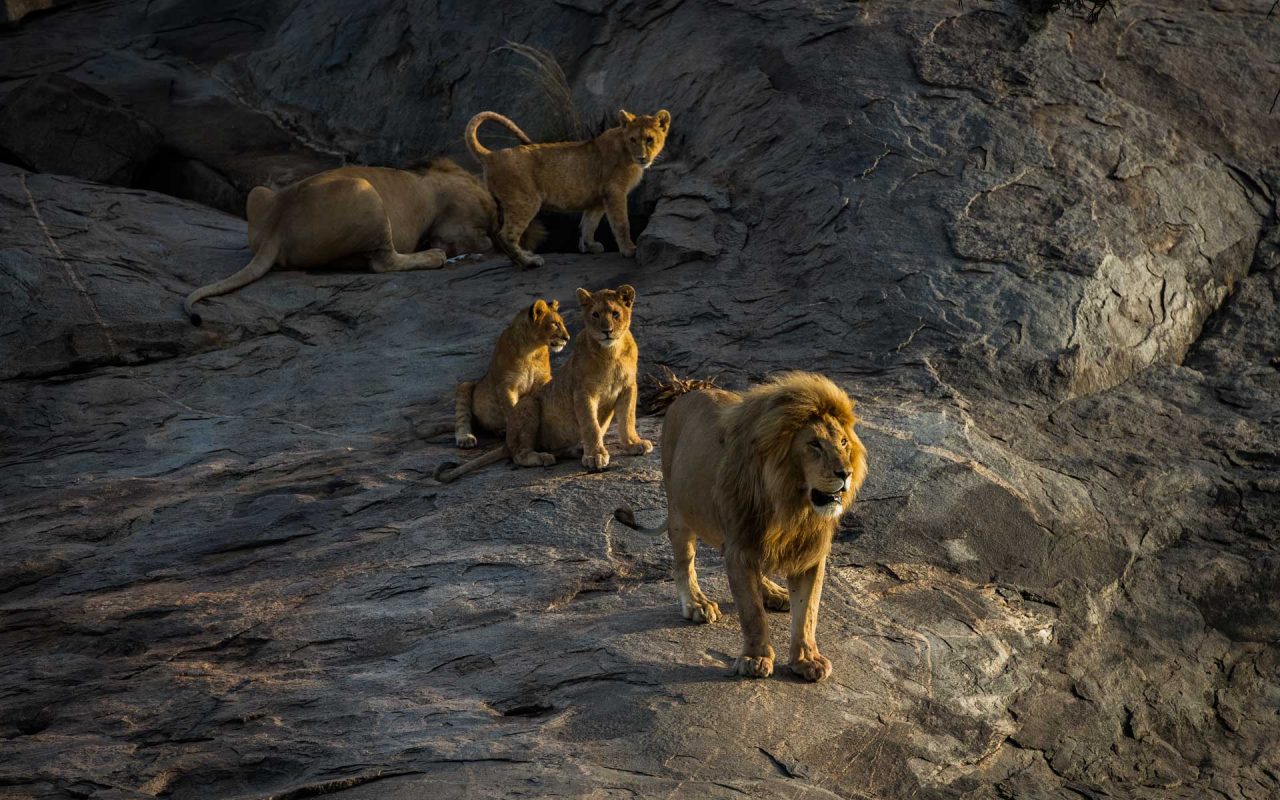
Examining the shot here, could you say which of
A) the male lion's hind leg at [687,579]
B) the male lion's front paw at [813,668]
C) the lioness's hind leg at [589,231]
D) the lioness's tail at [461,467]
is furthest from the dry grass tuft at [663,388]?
the male lion's front paw at [813,668]

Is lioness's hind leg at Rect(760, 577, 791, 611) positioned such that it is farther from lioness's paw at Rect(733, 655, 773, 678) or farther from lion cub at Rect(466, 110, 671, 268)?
lion cub at Rect(466, 110, 671, 268)

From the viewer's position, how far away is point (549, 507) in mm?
7336

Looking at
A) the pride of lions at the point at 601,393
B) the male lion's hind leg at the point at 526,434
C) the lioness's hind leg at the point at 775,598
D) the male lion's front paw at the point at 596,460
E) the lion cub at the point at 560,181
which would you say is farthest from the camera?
the lion cub at the point at 560,181

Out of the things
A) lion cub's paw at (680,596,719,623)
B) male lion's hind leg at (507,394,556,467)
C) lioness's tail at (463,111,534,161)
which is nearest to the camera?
lion cub's paw at (680,596,719,623)

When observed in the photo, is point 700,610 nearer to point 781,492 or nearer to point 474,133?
point 781,492

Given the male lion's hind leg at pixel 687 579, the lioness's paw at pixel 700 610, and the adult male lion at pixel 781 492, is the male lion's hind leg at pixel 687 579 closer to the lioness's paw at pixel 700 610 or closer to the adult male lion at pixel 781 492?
the lioness's paw at pixel 700 610

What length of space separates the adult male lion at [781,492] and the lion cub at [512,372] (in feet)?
10.2

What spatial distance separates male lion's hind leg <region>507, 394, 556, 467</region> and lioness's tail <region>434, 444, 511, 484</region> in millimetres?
128

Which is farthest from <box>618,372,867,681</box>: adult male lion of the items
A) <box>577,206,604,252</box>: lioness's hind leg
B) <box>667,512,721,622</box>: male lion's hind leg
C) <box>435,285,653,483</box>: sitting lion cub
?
A: <box>577,206,604,252</box>: lioness's hind leg

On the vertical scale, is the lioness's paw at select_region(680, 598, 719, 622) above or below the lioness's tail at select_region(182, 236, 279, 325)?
below

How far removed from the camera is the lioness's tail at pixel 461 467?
8.06 meters

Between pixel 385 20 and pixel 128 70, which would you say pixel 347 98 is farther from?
pixel 128 70

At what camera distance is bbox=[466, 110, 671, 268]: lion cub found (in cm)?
1113

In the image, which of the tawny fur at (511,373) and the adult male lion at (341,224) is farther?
the adult male lion at (341,224)
